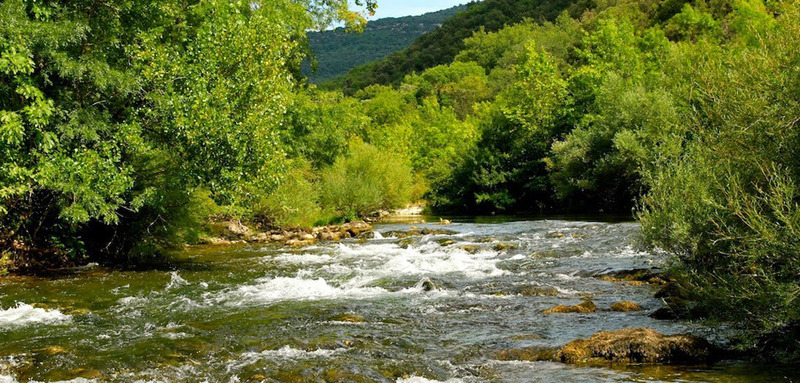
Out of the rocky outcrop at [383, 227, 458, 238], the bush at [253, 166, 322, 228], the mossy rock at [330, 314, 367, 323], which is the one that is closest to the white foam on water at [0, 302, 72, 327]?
the mossy rock at [330, 314, 367, 323]

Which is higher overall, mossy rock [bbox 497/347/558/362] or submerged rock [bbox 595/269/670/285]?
mossy rock [bbox 497/347/558/362]

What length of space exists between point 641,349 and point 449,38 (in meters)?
160

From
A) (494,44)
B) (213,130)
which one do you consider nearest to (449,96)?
(494,44)

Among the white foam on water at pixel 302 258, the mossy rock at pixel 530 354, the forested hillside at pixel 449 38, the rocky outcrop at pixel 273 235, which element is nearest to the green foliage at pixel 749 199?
the mossy rock at pixel 530 354

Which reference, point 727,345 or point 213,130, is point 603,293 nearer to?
point 727,345

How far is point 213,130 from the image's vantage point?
53.7ft

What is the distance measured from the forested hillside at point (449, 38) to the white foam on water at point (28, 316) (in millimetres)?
133532

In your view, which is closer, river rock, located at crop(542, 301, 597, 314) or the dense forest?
the dense forest

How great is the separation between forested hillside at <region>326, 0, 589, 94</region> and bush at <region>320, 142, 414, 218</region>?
318 ft

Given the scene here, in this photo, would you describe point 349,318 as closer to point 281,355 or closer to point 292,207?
point 281,355

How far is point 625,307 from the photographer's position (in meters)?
12.9

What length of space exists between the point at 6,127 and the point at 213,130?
15.4 feet

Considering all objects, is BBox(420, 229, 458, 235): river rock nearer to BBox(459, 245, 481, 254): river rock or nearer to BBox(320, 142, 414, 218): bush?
BBox(459, 245, 481, 254): river rock

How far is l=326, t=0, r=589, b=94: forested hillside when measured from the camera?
496 feet
